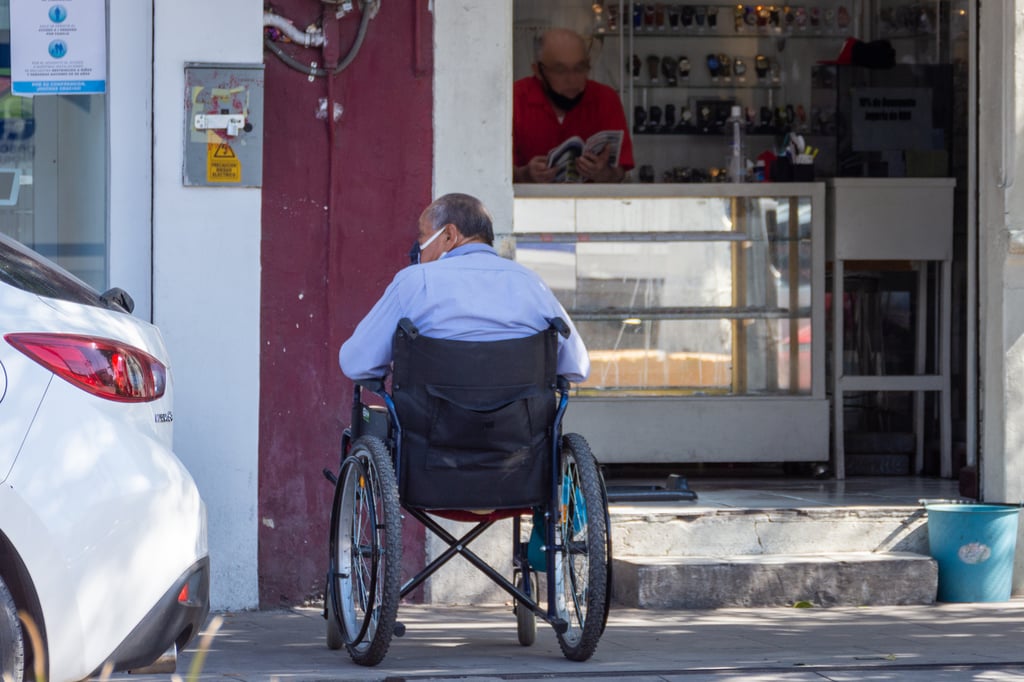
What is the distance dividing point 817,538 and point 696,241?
2515mm

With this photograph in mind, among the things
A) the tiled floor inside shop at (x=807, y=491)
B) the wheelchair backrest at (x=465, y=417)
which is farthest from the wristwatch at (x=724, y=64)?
the wheelchair backrest at (x=465, y=417)

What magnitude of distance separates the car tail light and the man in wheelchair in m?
1.06

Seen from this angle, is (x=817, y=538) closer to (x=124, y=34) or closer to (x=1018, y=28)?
(x=1018, y=28)

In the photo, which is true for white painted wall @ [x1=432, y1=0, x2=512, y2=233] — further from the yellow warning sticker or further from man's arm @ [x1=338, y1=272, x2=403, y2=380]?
man's arm @ [x1=338, y1=272, x2=403, y2=380]

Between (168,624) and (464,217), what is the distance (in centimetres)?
199

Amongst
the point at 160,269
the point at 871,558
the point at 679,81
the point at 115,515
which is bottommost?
the point at 871,558

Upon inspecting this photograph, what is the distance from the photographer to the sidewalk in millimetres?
5098

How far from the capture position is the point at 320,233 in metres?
6.59

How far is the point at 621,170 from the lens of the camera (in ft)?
30.0

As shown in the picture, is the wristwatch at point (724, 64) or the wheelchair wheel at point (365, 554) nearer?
the wheelchair wheel at point (365, 554)

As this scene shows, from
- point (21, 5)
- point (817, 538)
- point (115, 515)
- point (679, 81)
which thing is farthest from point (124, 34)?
point (679, 81)

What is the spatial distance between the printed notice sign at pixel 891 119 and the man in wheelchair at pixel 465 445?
550 centimetres

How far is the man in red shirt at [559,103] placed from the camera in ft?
32.0

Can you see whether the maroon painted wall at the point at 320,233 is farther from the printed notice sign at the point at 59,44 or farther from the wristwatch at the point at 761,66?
the wristwatch at the point at 761,66
